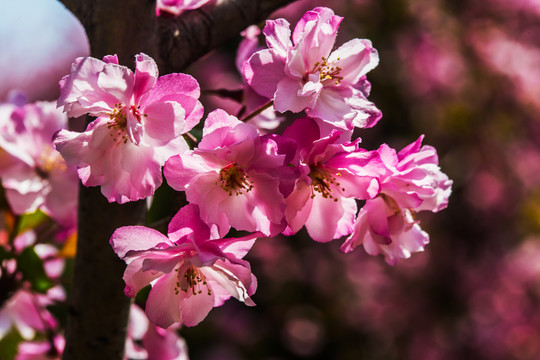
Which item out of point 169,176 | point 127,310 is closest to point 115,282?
point 127,310

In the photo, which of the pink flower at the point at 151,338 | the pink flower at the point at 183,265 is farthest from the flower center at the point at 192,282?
the pink flower at the point at 151,338

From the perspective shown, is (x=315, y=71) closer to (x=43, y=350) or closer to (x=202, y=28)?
(x=202, y=28)

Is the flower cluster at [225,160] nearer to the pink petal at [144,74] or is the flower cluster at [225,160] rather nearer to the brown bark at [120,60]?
the pink petal at [144,74]

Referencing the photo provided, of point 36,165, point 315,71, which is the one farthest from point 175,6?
point 36,165

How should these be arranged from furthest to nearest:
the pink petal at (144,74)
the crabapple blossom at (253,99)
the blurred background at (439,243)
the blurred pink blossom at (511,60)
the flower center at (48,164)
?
1. the blurred pink blossom at (511,60)
2. the blurred background at (439,243)
3. the flower center at (48,164)
4. the crabapple blossom at (253,99)
5. the pink petal at (144,74)

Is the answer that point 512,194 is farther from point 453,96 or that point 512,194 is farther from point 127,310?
point 127,310
